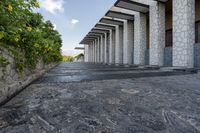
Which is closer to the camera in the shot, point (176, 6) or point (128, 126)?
point (128, 126)

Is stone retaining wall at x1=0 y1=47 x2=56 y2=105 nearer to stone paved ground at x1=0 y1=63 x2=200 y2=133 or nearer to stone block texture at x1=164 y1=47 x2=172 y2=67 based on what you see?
stone paved ground at x1=0 y1=63 x2=200 y2=133

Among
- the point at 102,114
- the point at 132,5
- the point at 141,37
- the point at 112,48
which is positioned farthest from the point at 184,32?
the point at 112,48

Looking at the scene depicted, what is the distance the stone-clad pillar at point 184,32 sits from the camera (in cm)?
730

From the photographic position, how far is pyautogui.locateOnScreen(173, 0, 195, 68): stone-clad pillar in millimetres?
7305

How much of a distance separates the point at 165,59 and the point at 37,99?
8.26 m

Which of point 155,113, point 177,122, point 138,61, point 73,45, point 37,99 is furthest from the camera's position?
point 73,45

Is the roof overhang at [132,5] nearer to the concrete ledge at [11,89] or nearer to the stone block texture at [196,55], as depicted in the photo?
the stone block texture at [196,55]

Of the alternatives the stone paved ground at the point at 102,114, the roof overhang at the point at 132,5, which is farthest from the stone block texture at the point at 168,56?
the stone paved ground at the point at 102,114

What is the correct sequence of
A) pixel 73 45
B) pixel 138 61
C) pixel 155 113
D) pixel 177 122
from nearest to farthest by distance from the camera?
1. pixel 177 122
2. pixel 155 113
3. pixel 138 61
4. pixel 73 45

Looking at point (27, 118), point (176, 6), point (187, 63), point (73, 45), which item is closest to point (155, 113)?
point (27, 118)

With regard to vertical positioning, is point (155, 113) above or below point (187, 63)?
below

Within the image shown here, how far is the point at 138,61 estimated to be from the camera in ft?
37.4

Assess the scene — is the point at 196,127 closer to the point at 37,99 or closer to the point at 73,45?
the point at 37,99

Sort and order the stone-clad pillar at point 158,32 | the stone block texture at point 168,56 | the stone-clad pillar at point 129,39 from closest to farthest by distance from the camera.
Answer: the stone block texture at point 168,56 → the stone-clad pillar at point 158,32 → the stone-clad pillar at point 129,39
